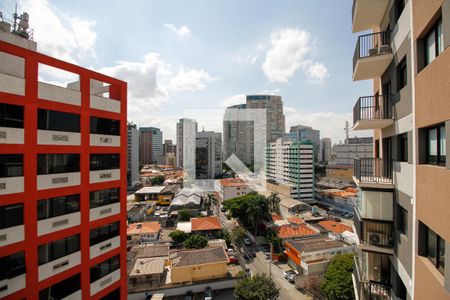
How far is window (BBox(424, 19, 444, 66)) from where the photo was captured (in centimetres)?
308

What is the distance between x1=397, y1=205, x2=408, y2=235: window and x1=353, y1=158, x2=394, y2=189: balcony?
770 millimetres

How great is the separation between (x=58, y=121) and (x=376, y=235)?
405 inches

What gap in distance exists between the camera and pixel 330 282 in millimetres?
15750

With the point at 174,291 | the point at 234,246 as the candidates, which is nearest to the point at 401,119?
the point at 174,291

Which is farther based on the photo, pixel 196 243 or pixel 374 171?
pixel 196 243

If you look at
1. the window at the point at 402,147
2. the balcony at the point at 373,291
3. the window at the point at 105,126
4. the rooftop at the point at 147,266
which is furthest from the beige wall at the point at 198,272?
the window at the point at 402,147

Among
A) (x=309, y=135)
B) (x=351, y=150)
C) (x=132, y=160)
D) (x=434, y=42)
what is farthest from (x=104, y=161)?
(x=309, y=135)

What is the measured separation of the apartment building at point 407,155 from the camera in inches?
115

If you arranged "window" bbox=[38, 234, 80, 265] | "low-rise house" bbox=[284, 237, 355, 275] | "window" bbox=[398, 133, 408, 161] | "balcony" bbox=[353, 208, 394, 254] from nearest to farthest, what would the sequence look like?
"window" bbox=[398, 133, 408, 161]
"balcony" bbox=[353, 208, 394, 254]
"window" bbox=[38, 234, 80, 265]
"low-rise house" bbox=[284, 237, 355, 275]

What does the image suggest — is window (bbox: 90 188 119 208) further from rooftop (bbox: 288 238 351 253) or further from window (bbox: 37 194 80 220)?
rooftop (bbox: 288 238 351 253)

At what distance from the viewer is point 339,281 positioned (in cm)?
1530

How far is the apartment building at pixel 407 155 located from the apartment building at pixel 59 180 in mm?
9374

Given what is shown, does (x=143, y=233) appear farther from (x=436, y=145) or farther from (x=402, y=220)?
(x=436, y=145)

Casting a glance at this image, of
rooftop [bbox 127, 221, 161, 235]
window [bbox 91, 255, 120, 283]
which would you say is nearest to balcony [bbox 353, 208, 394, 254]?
window [bbox 91, 255, 120, 283]
